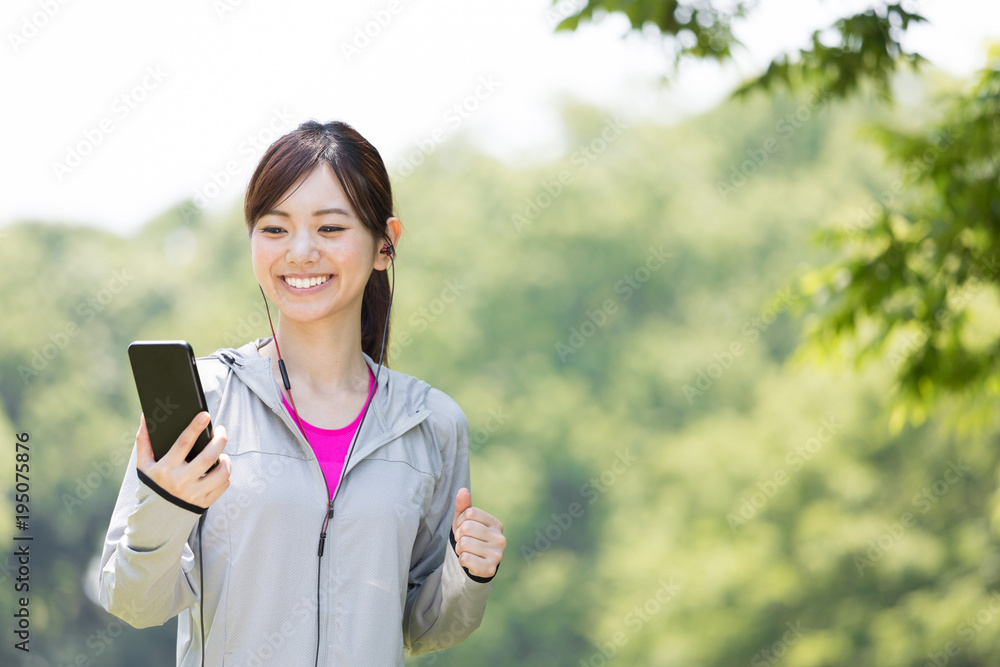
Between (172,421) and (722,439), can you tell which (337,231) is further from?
(722,439)

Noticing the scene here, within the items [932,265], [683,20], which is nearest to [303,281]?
[683,20]

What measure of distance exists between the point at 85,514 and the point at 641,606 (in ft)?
32.0

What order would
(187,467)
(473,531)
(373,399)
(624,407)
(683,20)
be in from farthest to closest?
(624,407)
(683,20)
(373,399)
(473,531)
(187,467)

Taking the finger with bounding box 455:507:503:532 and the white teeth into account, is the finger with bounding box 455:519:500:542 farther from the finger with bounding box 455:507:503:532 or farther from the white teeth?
the white teeth

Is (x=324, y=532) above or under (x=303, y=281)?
under

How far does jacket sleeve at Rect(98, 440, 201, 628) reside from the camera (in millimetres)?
1499

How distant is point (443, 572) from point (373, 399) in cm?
34

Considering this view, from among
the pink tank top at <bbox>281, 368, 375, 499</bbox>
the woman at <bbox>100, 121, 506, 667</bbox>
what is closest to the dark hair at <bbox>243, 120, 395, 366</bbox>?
the woman at <bbox>100, 121, 506, 667</bbox>

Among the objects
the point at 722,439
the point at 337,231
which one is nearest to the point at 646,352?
the point at 722,439

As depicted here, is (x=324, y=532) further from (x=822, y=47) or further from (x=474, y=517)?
(x=822, y=47)

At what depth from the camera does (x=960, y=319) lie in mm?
4168

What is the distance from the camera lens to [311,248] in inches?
72.1

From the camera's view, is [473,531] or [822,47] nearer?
[473,531]

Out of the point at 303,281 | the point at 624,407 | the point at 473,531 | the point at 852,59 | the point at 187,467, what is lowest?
the point at 624,407
